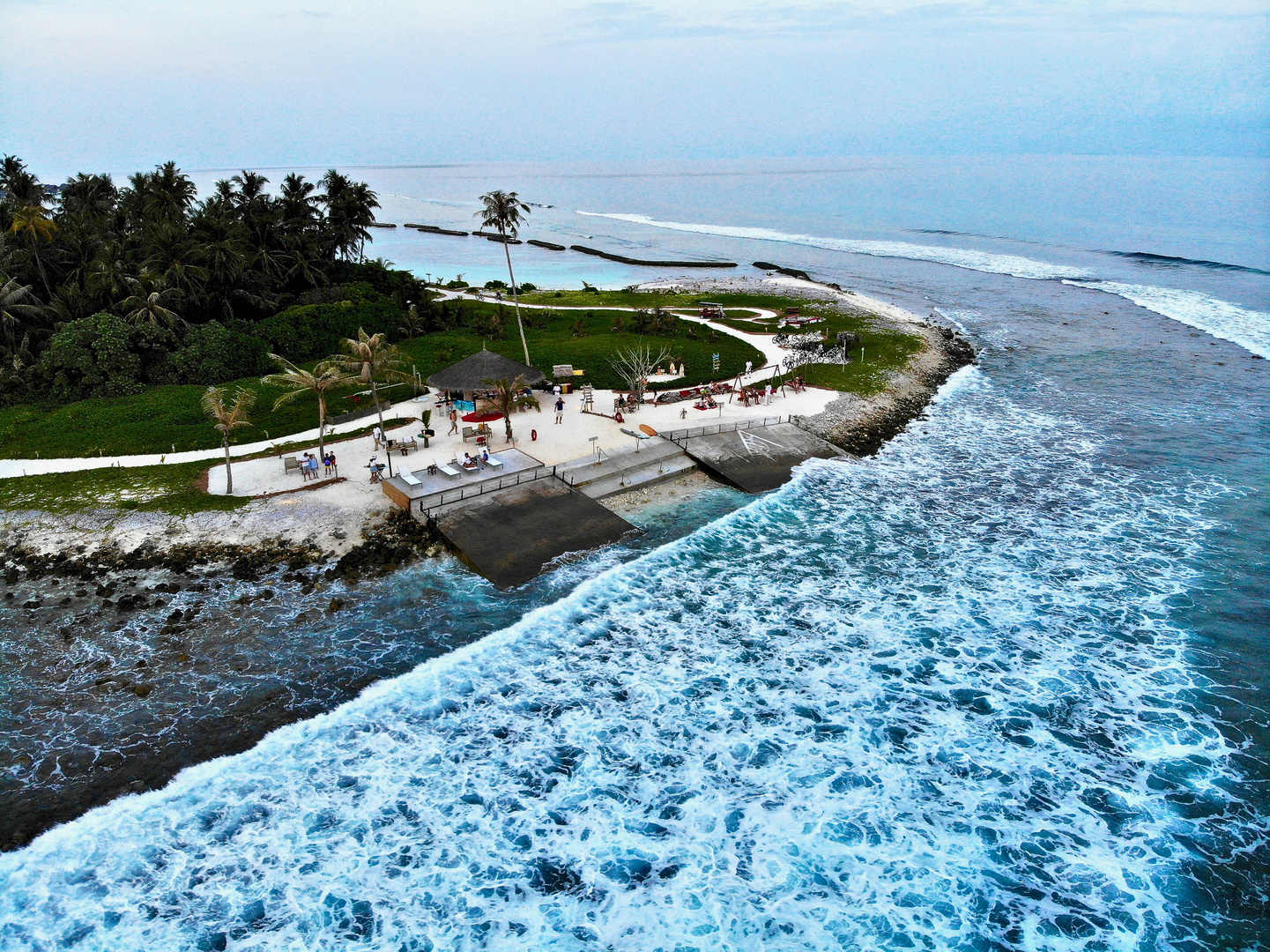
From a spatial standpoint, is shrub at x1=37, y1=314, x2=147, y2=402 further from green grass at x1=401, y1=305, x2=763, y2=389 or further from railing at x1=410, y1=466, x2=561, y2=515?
railing at x1=410, y1=466, x2=561, y2=515

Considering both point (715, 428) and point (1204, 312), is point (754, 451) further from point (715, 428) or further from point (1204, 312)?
point (1204, 312)

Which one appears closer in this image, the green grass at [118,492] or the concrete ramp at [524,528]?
the concrete ramp at [524,528]

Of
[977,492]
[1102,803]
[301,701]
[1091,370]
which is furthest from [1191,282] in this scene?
[301,701]

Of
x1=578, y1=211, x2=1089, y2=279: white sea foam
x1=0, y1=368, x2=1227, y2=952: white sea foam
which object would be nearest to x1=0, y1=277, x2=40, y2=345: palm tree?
x1=0, y1=368, x2=1227, y2=952: white sea foam

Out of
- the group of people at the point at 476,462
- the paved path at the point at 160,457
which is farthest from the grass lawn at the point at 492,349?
the group of people at the point at 476,462

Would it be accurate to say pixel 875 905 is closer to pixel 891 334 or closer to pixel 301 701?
pixel 301 701

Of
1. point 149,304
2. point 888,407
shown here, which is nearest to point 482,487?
point 888,407

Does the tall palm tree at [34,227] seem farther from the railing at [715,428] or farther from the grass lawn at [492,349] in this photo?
the railing at [715,428]
